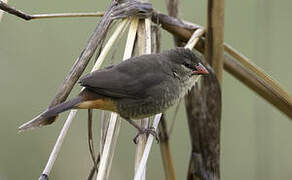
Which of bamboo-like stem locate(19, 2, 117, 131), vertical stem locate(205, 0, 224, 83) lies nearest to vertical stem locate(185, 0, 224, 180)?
vertical stem locate(205, 0, 224, 83)

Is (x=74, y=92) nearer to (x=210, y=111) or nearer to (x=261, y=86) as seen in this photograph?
(x=210, y=111)

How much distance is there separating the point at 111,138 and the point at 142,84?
636 mm

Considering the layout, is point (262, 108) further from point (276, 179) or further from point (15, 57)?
point (15, 57)

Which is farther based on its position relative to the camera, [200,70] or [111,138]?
[200,70]

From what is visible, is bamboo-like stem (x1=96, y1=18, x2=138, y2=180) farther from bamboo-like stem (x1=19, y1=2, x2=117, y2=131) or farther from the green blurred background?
the green blurred background

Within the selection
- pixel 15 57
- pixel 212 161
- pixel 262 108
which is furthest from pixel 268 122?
pixel 15 57

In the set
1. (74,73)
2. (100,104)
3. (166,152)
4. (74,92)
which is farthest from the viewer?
(74,92)

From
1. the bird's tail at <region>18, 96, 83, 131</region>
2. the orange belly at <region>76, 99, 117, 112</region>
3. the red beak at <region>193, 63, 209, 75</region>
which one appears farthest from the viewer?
the red beak at <region>193, 63, 209, 75</region>

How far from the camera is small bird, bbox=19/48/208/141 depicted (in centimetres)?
292

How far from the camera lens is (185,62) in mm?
3273

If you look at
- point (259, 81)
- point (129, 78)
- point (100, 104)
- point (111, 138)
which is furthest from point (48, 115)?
point (259, 81)

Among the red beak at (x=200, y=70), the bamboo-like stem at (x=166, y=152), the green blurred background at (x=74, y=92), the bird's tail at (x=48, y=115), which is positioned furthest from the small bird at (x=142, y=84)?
the green blurred background at (x=74, y=92)

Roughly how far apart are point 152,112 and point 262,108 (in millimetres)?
740

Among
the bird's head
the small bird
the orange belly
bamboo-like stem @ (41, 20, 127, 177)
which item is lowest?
bamboo-like stem @ (41, 20, 127, 177)
